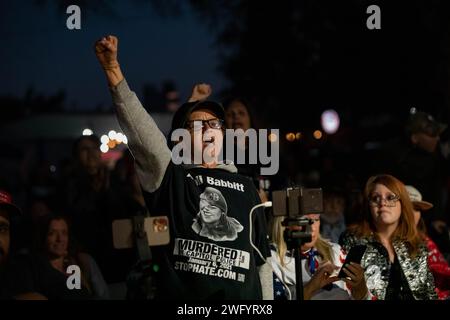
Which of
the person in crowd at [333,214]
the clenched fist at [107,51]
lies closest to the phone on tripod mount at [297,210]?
the clenched fist at [107,51]

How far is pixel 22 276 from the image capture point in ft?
18.2

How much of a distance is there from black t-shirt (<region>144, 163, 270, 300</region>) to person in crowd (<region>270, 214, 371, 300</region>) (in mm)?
760

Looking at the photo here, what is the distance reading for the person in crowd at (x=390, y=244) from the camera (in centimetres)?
524

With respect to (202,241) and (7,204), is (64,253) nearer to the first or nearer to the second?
(7,204)

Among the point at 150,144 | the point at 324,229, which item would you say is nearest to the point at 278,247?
the point at 150,144

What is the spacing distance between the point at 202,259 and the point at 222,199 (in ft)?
1.00

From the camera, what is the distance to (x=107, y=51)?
3791 mm

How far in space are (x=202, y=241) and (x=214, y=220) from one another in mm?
113

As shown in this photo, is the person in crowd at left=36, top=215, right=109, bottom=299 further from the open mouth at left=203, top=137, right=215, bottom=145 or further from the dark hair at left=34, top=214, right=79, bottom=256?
the open mouth at left=203, top=137, right=215, bottom=145

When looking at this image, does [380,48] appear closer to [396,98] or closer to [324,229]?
[396,98]

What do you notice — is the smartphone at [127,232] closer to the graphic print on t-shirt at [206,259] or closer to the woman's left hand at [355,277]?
the graphic print on t-shirt at [206,259]

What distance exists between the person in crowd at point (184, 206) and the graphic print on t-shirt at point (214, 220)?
0.02m

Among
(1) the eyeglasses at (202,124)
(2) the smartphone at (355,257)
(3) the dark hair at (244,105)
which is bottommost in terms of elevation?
(2) the smartphone at (355,257)

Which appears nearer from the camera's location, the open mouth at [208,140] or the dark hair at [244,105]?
the open mouth at [208,140]
